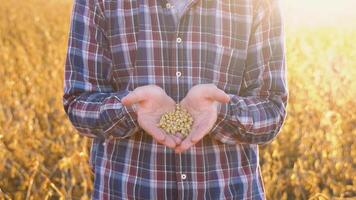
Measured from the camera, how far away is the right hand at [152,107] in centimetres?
144

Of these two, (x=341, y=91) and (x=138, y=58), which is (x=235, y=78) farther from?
(x=341, y=91)

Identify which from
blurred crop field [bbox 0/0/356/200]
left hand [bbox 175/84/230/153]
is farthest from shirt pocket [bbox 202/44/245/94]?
blurred crop field [bbox 0/0/356/200]

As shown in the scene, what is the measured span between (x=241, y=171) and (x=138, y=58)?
340mm

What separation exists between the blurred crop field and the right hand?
3.23 feet

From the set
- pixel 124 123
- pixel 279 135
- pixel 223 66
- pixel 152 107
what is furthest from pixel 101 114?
pixel 279 135

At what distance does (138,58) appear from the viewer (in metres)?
1.63

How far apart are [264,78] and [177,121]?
0.95ft

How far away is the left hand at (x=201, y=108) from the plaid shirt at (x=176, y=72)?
0.48 feet

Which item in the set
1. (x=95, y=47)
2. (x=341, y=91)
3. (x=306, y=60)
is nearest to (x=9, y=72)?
(x=306, y=60)

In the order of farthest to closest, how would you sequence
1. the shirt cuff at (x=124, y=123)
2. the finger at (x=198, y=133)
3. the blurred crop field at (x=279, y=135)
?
the blurred crop field at (x=279, y=135) < the shirt cuff at (x=124, y=123) < the finger at (x=198, y=133)

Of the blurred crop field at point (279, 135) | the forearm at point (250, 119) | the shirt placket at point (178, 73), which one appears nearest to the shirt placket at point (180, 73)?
the shirt placket at point (178, 73)

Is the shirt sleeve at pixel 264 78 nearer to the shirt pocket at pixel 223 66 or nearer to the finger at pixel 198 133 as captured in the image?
the shirt pocket at pixel 223 66

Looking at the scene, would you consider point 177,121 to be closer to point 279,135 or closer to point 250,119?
point 250,119

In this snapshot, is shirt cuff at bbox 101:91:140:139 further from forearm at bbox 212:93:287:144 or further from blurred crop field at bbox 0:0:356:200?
blurred crop field at bbox 0:0:356:200
